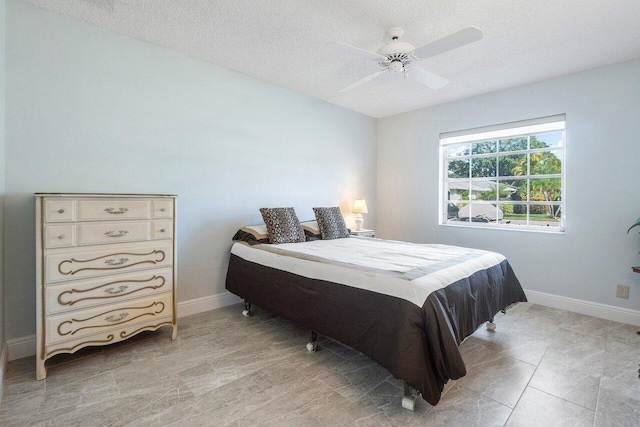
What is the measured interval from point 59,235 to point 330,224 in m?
2.46

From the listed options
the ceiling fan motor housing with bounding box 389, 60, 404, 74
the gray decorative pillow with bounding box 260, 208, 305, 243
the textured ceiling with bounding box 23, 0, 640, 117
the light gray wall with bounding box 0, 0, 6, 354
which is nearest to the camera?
the light gray wall with bounding box 0, 0, 6, 354

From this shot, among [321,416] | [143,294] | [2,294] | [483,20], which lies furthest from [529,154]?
[2,294]

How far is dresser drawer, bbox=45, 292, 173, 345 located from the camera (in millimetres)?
1937

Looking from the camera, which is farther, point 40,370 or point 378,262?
point 378,262

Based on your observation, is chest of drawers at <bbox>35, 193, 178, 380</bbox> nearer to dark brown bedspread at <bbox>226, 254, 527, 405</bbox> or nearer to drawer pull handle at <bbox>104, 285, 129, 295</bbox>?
drawer pull handle at <bbox>104, 285, 129, 295</bbox>

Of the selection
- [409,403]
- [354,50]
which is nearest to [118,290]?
[409,403]

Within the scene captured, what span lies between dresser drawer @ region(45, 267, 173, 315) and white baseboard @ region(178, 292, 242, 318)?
0.64 meters

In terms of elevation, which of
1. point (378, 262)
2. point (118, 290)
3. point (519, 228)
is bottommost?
point (118, 290)

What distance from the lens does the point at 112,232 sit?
84.4 inches

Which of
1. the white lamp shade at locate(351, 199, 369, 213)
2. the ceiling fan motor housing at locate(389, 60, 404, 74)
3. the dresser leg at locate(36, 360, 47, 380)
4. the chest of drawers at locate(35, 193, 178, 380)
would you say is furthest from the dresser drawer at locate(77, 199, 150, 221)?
the white lamp shade at locate(351, 199, 369, 213)

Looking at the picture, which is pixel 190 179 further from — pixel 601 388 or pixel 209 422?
pixel 601 388

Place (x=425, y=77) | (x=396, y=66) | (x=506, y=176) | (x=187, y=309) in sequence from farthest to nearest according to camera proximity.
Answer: (x=506, y=176) → (x=187, y=309) → (x=425, y=77) → (x=396, y=66)

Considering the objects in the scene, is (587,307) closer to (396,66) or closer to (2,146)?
(396,66)

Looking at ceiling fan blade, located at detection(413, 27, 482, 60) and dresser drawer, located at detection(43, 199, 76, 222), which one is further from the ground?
ceiling fan blade, located at detection(413, 27, 482, 60)
